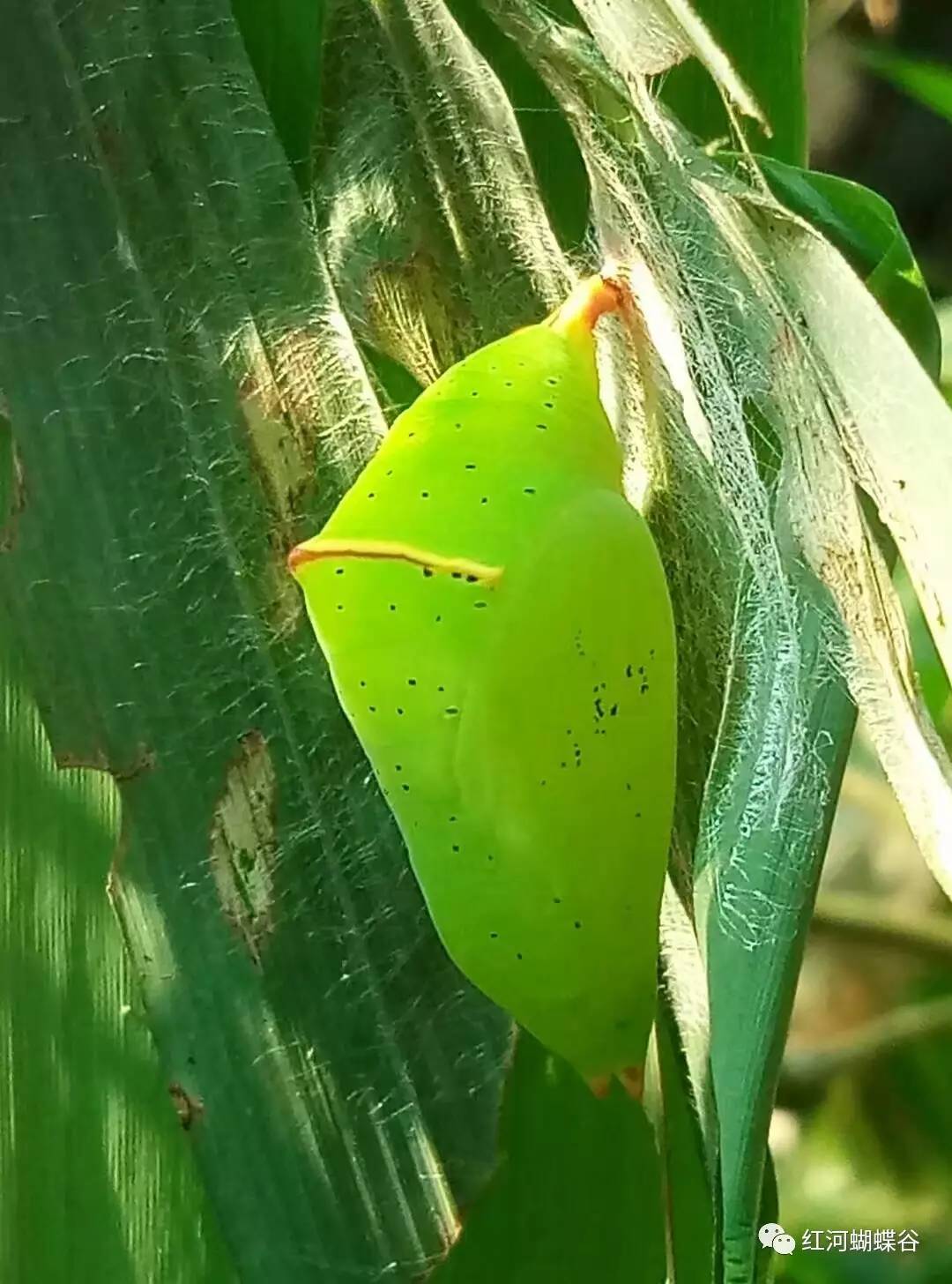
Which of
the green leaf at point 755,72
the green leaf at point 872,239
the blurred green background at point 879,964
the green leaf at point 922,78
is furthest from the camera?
the blurred green background at point 879,964

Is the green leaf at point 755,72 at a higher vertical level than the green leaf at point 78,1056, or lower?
higher

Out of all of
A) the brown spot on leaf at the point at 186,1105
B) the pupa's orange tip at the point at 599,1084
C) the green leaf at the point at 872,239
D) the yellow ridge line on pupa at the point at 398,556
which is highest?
the green leaf at the point at 872,239

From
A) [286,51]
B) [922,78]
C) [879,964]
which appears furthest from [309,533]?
[879,964]

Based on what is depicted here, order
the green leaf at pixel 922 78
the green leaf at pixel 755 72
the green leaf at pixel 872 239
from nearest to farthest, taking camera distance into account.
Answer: the green leaf at pixel 872 239
the green leaf at pixel 755 72
the green leaf at pixel 922 78

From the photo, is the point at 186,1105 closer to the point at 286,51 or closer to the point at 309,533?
the point at 309,533

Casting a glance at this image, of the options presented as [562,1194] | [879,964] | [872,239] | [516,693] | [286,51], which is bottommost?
[879,964]

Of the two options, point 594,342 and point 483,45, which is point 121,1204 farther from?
point 483,45

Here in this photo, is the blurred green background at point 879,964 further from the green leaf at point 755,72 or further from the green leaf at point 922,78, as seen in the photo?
the green leaf at point 755,72

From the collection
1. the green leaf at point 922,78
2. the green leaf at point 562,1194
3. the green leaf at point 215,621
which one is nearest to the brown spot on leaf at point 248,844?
the green leaf at point 215,621
